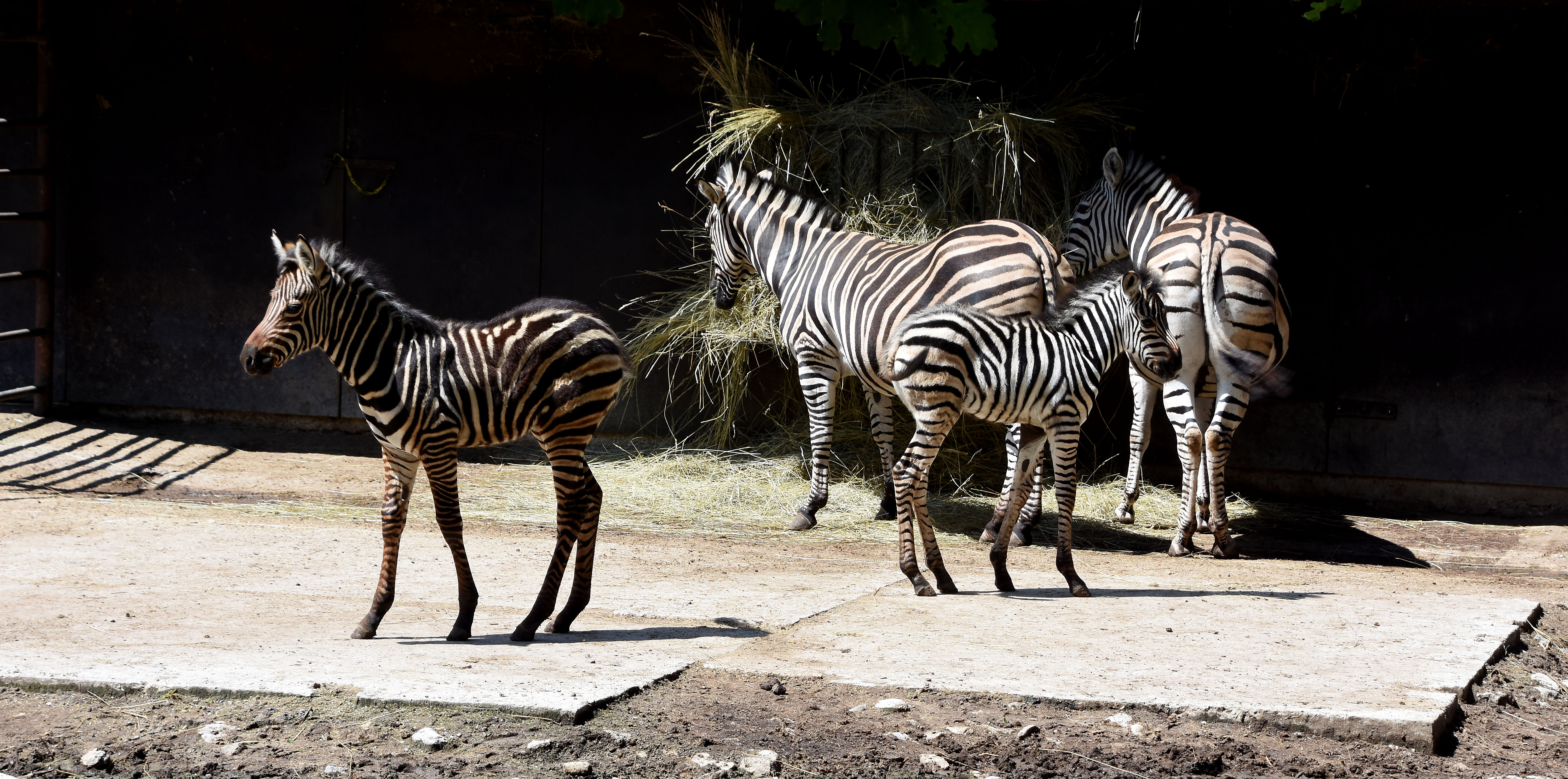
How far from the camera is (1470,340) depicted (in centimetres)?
858

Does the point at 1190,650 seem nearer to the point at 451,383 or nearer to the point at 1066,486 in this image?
the point at 1066,486

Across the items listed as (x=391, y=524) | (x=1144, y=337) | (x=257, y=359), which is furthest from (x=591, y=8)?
(x=1144, y=337)

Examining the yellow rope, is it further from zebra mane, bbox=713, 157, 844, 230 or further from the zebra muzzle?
the zebra muzzle

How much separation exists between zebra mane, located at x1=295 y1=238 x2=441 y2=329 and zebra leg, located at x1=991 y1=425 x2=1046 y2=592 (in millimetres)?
2402

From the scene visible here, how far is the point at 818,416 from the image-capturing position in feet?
26.0

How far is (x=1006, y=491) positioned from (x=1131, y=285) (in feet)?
3.79

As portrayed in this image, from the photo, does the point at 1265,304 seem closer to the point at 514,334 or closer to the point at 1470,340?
the point at 1470,340

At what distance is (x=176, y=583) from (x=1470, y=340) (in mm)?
7230

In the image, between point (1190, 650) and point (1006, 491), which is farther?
point (1006, 491)

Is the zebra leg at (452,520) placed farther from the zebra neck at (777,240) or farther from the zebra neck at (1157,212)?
the zebra neck at (1157,212)

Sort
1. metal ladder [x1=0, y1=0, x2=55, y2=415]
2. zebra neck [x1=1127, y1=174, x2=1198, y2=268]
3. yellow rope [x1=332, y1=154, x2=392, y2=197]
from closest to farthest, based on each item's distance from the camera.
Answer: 1. zebra neck [x1=1127, y1=174, x2=1198, y2=268]
2. metal ladder [x1=0, y1=0, x2=55, y2=415]
3. yellow rope [x1=332, y1=154, x2=392, y2=197]

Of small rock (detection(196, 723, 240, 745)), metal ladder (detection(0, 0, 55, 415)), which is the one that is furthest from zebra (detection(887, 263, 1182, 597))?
metal ladder (detection(0, 0, 55, 415))

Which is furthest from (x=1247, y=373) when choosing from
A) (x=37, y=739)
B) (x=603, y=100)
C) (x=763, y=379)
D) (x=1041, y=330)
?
(x=37, y=739)

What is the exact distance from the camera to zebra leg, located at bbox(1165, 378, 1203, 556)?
23.6ft
